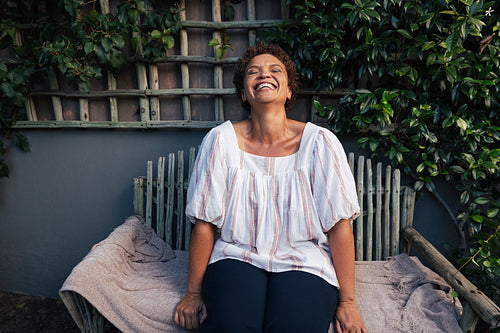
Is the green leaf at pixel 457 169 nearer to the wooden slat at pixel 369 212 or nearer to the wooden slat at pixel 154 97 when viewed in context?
the wooden slat at pixel 369 212

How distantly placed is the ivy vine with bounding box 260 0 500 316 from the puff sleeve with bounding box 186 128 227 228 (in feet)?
2.78

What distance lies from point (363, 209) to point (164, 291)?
141 centimetres

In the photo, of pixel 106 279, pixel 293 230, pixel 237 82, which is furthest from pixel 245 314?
pixel 237 82

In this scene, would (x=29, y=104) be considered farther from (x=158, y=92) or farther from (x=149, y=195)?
(x=149, y=195)

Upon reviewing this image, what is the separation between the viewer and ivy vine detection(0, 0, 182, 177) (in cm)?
213

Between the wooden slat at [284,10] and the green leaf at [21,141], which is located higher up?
the wooden slat at [284,10]

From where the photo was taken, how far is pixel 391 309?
1.60 m

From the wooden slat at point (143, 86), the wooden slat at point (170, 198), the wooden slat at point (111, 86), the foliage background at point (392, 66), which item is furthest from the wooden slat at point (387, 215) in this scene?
the wooden slat at point (111, 86)

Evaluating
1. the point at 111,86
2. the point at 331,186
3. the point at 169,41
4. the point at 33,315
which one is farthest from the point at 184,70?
the point at 33,315

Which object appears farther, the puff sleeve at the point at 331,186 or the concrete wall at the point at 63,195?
the concrete wall at the point at 63,195

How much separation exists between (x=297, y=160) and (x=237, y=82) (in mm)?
662

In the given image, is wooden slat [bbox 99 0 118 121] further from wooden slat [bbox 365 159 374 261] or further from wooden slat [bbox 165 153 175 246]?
wooden slat [bbox 365 159 374 261]

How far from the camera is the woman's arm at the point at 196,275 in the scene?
4.95 ft

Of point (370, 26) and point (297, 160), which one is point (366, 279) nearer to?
point (297, 160)
